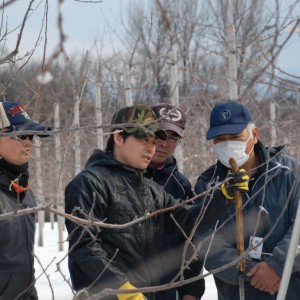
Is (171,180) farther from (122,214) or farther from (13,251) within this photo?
(13,251)

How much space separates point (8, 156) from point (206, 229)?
111 cm

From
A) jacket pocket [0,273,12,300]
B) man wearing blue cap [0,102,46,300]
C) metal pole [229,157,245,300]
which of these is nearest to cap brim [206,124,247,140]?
metal pole [229,157,245,300]

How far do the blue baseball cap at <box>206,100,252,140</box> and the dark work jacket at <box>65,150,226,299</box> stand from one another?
434 millimetres

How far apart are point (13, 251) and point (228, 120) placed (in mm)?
1328

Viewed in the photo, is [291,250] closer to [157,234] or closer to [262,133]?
[157,234]

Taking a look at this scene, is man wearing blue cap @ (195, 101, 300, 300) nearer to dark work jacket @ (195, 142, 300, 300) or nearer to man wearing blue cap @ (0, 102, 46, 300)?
dark work jacket @ (195, 142, 300, 300)

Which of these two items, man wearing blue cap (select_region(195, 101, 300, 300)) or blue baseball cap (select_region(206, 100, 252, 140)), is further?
blue baseball cap (select_region(206, 100, 252, 140))

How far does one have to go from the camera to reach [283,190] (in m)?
3.51

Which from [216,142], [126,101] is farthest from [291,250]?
[126,101]

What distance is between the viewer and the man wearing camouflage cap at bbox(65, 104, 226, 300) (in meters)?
2.94

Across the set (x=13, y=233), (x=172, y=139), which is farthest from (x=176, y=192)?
(x=13, y=233)

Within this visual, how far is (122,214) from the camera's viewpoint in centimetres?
312

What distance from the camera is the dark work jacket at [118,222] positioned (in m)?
2.93

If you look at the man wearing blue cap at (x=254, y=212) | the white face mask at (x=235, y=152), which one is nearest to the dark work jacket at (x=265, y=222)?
the man wearing blue cap at (x=254, y=212)
